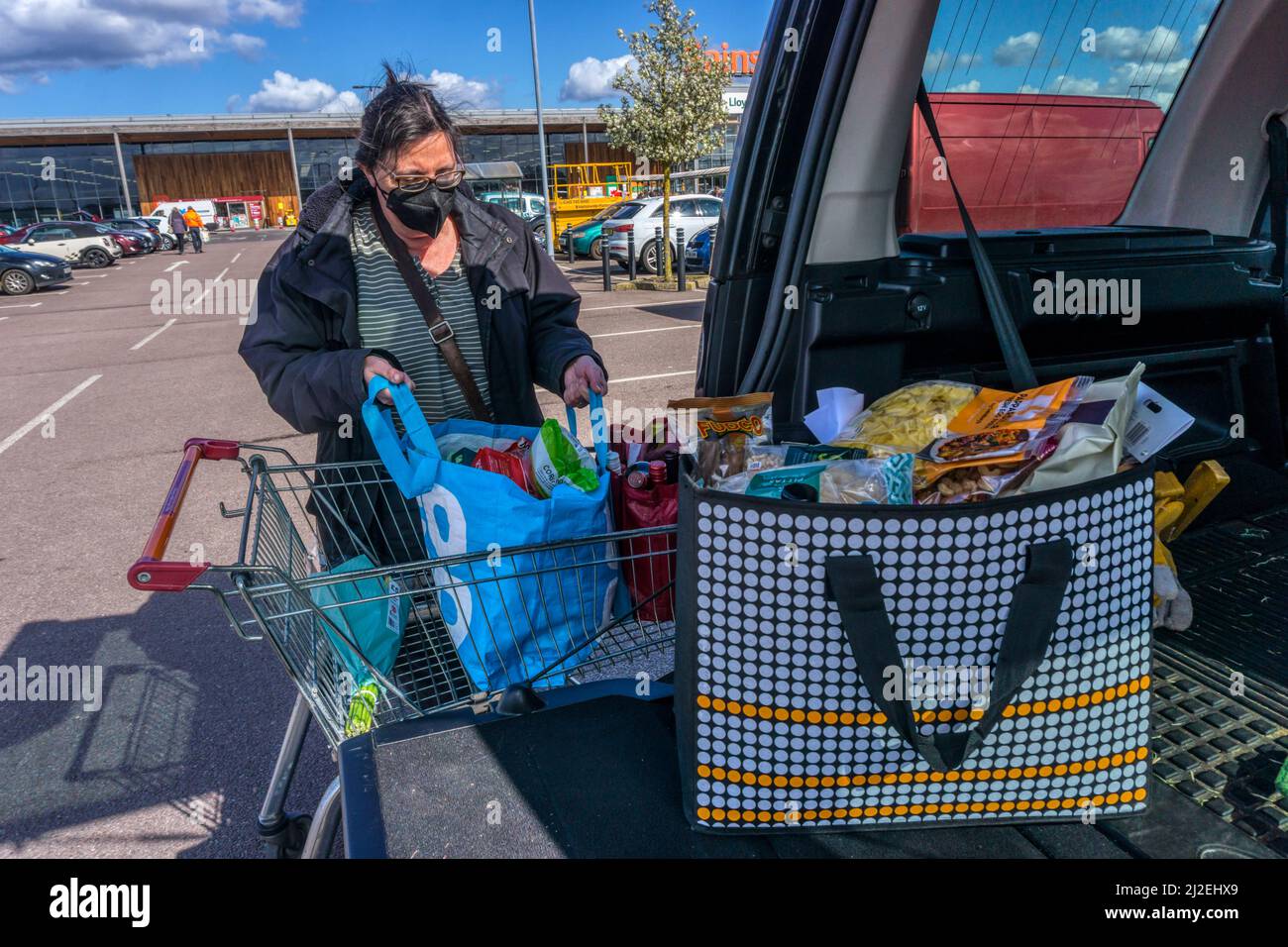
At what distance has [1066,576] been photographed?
117 centimetres

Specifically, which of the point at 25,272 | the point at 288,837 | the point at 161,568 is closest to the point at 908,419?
the point at 161,568

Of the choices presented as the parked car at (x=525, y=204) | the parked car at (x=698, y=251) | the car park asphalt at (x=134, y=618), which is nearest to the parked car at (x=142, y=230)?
the parked car at (x=525, y=204)

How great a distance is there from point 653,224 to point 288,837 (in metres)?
17.1

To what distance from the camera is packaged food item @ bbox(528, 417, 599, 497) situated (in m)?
1.80

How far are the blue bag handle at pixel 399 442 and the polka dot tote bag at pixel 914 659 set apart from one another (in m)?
0.68

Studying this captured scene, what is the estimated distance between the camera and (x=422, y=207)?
240 cm

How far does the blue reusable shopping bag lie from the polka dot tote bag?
0.47 meters

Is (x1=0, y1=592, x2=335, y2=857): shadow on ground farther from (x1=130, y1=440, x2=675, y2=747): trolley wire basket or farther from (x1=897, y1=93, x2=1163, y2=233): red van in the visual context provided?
(x1=897, y1=93, x2=1163, y2=233): red van

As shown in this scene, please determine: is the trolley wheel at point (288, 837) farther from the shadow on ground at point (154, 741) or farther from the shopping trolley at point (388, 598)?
the shadow on ground at point (154, 741)

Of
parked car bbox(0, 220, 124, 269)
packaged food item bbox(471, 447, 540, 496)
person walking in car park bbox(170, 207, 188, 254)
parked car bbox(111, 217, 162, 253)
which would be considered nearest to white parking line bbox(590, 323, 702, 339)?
packaged food item bbox(471, 447, 540, 496)

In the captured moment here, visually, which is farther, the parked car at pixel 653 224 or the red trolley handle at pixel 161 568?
the parked car at pixel 653 224

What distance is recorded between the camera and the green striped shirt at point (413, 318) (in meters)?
2.45

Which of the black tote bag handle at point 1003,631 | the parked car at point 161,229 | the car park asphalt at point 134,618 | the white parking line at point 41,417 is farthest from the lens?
the parked car at point 161,229

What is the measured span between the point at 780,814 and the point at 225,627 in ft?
11.2
